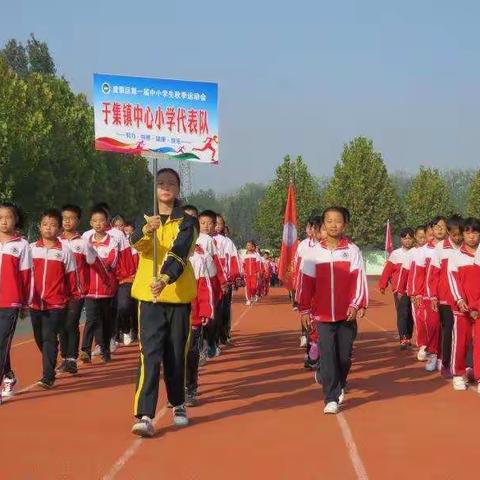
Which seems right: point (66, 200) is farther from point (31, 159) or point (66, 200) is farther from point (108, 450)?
point (108, 450)

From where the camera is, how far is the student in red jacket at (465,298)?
30.1 feet

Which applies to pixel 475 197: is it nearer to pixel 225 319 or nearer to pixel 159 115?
pixel 225 319

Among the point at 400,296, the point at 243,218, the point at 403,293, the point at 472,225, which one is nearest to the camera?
the point at 472,225

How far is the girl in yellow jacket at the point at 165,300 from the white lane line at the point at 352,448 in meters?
1.41

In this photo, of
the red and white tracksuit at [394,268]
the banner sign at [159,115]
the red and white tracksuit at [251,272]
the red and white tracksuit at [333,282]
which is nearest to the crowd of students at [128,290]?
the banner sign at [159,115]

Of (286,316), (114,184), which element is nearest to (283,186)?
(114,184)

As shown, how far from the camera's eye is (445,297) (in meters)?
10.2

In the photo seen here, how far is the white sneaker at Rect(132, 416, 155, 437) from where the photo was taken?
6746mm

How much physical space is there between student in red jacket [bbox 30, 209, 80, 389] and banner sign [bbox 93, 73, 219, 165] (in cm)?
283

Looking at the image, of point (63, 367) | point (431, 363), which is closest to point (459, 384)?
point (431, 363)

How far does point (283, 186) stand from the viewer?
72.7 metres

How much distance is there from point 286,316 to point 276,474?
56.2ft

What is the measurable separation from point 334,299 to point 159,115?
8.04 ft

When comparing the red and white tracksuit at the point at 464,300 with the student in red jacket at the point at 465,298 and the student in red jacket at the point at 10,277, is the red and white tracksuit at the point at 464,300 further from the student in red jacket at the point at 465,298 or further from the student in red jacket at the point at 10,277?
the student in red jacket at the point at 10,277
